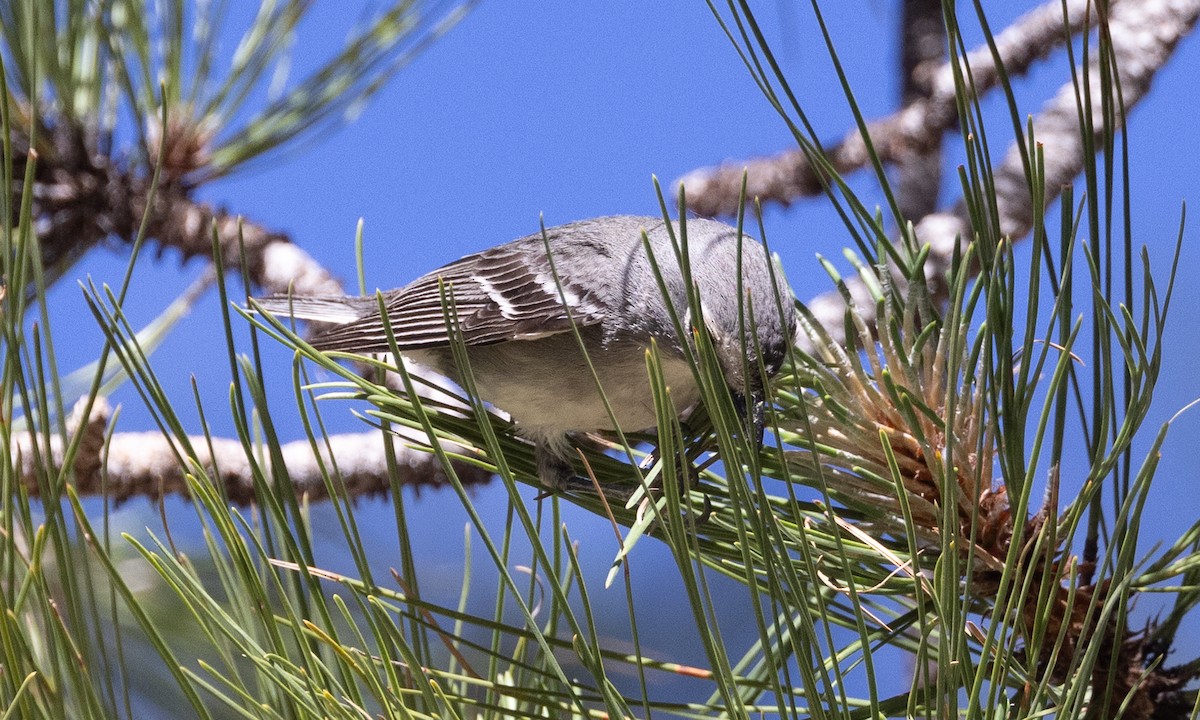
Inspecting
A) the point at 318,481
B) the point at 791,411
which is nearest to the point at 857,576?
the point at 791,411

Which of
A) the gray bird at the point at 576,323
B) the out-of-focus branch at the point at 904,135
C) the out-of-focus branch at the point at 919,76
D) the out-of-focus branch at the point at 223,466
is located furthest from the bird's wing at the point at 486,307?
the out-of-focus branch at the point at 919,76

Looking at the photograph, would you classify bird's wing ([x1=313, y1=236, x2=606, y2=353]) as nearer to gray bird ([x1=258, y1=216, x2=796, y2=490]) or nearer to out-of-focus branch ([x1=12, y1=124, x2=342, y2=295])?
gray bird ([x1=258, y1=216, x2=796, y2=490])

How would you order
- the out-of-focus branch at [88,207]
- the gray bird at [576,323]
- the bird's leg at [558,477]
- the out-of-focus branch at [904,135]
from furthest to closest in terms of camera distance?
the out-of-focus branch at [904,135]
the out-of-focus branch at [88,207]
the gray bird at [576,323]
the bird's leg at [558,477]

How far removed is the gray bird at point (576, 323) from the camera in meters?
0.91

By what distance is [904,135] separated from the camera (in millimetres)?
1490

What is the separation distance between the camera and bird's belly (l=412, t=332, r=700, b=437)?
94cm

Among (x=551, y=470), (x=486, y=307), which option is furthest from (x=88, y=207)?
(x=551, y=470)

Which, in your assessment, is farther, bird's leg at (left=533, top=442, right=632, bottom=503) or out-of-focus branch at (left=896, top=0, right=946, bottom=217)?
out-of-focus branch at (left=896, top=0, right=946, bottom=217)

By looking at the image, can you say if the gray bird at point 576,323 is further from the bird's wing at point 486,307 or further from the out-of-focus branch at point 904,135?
the out-of-focus branch at point 904,135

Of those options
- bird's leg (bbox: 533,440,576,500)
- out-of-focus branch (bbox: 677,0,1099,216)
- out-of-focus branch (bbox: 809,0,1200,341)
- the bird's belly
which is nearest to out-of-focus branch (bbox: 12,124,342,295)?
the bird's belly

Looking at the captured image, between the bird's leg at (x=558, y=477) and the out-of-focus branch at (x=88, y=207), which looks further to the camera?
the out-of-focus branch at (x=88, y=207)

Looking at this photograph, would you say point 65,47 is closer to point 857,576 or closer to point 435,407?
point 435,407

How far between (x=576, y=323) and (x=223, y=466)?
1.50 feet

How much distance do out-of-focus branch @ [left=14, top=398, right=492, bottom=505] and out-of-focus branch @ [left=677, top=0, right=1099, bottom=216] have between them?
1.66ft
